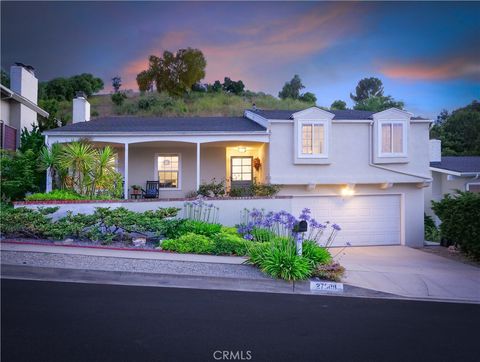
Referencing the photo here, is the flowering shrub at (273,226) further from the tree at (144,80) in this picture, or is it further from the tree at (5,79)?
the tree at (144,80)

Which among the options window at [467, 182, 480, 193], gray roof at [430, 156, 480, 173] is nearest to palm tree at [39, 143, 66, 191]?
gray roof at [430, 156, 480, 173]

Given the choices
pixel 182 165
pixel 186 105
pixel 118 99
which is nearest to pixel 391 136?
pixel 182 165

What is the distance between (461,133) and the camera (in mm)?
39062

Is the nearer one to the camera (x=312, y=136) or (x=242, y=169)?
(x=312, y=136)

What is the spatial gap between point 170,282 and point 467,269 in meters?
8.40

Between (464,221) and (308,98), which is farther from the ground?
(308,98)

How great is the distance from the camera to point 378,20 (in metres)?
16.9

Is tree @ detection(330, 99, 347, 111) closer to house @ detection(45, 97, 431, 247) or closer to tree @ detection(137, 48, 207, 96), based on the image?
tree @ detection(137, 48, 207, 96)

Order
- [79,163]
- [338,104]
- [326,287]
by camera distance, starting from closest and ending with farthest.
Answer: [326,287]
[79,163]
[338,104]

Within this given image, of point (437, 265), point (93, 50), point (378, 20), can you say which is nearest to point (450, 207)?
point (437, 265)

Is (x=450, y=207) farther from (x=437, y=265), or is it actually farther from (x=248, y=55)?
(x=248, y=55)

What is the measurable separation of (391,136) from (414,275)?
7805 millimetres

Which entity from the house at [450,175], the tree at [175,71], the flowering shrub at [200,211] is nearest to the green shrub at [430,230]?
the house at [450,175]

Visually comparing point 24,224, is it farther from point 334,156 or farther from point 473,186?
point 473,186
